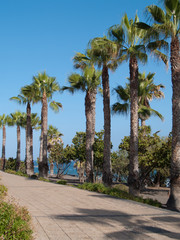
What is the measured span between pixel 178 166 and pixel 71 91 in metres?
13.2

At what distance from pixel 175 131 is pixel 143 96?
15.8 meters

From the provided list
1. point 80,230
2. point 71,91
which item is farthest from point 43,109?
point 80,230

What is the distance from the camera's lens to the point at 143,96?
29.7 m

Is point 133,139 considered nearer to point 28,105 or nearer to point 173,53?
point 173,53

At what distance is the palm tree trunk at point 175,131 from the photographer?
44.7ft

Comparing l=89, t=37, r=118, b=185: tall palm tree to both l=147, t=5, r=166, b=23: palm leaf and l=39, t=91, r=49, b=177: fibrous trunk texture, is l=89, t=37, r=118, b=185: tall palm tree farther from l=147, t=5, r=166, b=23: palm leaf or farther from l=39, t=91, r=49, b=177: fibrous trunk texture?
l=39, t=91, r=49, b=177: fibrous trunk texture

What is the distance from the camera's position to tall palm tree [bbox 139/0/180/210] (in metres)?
13.9

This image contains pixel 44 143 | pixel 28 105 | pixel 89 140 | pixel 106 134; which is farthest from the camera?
pixel 28 105

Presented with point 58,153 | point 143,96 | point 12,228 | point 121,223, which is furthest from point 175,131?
point 58,153

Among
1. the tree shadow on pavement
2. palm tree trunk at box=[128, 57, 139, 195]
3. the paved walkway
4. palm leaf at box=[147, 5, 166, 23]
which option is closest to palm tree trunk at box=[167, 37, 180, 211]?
palm leaf at box=[147, 5, 166, 23]

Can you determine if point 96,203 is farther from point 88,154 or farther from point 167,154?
point 167,154

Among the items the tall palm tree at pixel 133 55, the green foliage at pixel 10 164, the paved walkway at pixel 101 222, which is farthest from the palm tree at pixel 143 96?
the green foliage at pixel 10 164

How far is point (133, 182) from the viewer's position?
1656cm

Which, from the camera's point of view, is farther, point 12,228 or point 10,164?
point 10,164
